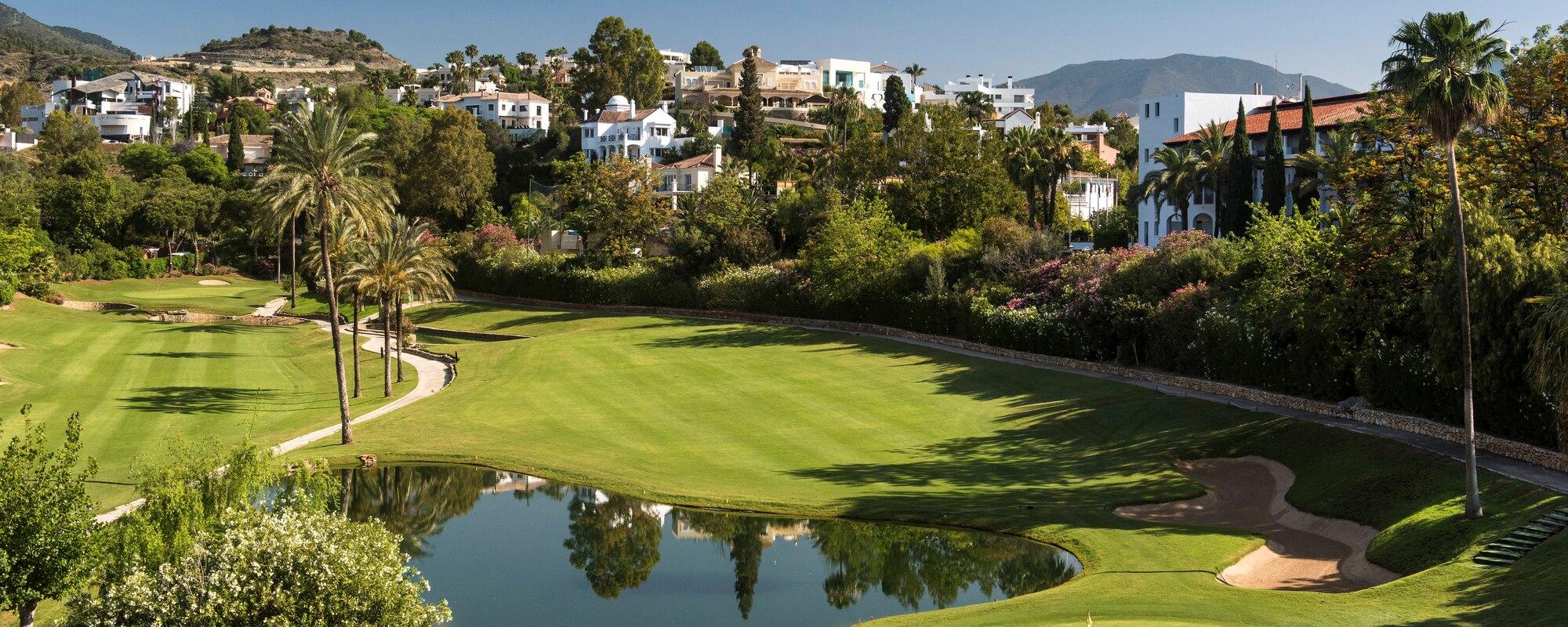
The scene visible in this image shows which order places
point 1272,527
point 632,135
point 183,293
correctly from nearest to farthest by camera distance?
point 1272,527 < point 183,293 < point 632,135

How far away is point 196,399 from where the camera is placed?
55125 millimetres

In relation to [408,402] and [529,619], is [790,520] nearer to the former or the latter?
[529,619]

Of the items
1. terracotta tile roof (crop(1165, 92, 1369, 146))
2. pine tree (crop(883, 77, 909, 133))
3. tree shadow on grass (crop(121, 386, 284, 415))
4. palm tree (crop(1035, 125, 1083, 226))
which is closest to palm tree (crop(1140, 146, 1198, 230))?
terracotta tile roof (crop(1165, 92, 1369, 146))

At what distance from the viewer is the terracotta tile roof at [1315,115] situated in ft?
261

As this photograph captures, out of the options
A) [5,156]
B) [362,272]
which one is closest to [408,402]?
[362,272]

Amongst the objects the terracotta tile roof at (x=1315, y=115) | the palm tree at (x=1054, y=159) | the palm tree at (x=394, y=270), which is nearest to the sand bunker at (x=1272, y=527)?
the palm tree at (x=394, y=270)

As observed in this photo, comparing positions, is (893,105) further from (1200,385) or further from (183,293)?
(1200,385)

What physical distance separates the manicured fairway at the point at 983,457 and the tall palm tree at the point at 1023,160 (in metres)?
27.1

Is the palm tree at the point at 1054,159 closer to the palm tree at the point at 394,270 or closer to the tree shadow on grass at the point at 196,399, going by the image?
the palm tree at the point at 394,270

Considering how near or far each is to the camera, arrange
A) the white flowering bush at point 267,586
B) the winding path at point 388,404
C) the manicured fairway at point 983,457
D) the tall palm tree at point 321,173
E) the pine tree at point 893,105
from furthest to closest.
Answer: the pine tree at point 893,105 < the tall palm tree at point 321,173 < the winding path at point 388,404 < the manicured fairway at point 983,457 < the white flowering bush at point 267,586

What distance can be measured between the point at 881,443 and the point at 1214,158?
4818cm

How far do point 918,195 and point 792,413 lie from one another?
125 feet

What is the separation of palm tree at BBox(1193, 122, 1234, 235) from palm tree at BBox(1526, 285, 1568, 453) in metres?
55.5

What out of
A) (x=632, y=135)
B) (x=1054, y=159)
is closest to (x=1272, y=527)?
(x=1054, y=159)
